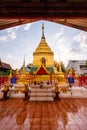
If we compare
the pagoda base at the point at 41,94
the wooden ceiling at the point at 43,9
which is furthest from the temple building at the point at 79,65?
the wooden ceiling at the point at 43,9

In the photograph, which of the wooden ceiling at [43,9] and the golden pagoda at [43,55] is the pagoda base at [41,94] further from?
the golden pagoda at [43,55]

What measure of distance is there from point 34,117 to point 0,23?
8.92ft

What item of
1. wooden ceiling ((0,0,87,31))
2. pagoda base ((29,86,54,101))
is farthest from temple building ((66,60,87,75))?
wooden ceiling ((0,0,87,31))

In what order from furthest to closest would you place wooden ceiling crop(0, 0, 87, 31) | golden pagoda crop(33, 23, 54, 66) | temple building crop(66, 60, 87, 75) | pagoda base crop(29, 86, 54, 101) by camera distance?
temple building crop(66, 60, 87, 75), golden pagoda crop(33, 23, 54, 66), pagoda base crop(29, 86, 54, 101), wooden ceiling crop(0, 0, 87, 31)

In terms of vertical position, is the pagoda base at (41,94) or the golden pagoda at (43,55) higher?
the golden pagoda at (43,55)

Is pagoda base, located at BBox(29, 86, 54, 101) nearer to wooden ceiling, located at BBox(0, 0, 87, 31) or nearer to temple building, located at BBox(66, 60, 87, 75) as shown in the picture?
wooden ceiling, located at BBox(0, 0, 87, 31)

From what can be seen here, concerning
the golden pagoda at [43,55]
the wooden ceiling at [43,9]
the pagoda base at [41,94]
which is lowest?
the pagoda base at [41,94]

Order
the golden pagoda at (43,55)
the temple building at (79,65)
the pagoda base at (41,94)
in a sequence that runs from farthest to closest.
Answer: the temple building at (79,65) < the golden pagoda at (43,55) < the pagoda base at (41,94)

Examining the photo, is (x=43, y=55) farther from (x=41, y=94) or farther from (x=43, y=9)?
(x=43, y=9)

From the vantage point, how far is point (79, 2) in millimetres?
3117

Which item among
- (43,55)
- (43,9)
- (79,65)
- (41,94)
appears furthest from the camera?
(79,65)

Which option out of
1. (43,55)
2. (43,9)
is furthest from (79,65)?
(43,9)

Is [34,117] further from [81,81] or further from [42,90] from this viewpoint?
[81,81]

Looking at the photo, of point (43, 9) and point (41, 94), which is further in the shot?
point (41, 94)
